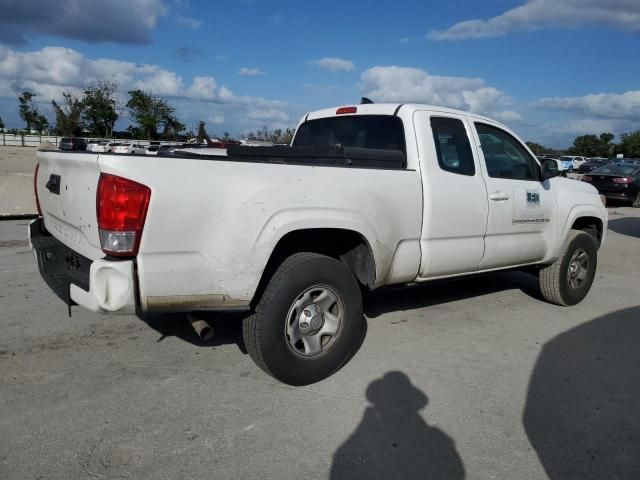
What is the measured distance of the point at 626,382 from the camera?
3.83 metres

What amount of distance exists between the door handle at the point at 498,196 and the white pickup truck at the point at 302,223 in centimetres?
2

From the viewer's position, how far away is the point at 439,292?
606 cm

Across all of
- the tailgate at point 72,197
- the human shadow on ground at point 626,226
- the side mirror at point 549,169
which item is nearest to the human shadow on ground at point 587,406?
the side mirror at point 549,169

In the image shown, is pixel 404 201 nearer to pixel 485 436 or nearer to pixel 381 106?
pixel 381 106

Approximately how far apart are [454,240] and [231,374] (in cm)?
207

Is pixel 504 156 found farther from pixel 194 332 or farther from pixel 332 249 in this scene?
pixel 194 332

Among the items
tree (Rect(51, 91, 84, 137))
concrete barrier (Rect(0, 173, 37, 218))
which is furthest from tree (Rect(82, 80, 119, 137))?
concrete barrier (Rect(0, 173, 37, 218))

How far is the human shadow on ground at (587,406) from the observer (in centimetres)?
284

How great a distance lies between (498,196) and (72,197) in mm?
3392

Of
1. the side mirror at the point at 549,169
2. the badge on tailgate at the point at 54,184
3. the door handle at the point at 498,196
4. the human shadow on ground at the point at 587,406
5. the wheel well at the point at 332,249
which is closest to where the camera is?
the human shadow on ground at the point at 587,406

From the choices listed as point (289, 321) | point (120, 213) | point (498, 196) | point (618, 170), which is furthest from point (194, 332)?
point (618, 170)

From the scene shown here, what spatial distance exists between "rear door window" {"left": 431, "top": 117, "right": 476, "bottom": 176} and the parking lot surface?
4.79ft

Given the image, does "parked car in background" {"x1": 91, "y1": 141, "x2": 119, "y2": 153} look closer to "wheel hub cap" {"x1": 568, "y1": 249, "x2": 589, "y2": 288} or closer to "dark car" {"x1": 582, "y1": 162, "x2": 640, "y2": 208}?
"wheel hub cap" {"x1": 568, "y1": 249, "x2": 589, "y2": 288}

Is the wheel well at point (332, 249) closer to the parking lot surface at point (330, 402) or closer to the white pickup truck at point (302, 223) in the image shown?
the white pickup truck at point (302, 223)
